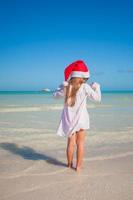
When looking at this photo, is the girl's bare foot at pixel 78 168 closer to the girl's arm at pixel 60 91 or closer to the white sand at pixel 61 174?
the white sand at pixel 61 174

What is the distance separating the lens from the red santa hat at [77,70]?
4467 mm

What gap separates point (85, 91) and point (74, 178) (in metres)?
1.47

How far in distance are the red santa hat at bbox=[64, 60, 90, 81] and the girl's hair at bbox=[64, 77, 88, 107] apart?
0.07m

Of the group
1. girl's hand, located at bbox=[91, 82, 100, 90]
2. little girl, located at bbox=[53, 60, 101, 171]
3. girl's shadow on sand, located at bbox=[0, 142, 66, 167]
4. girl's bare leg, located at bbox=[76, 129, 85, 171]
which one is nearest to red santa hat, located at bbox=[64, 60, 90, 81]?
little girl, located at bbox=[53, 60, 101, 171]

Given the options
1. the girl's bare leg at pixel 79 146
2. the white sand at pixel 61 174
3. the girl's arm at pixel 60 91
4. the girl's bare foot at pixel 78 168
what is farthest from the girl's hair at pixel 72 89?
the white sand at pixel 61 174

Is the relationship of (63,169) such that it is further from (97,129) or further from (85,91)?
(97,129)

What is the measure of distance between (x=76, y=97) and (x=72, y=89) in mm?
157

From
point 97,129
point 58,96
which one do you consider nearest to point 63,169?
point 58,96

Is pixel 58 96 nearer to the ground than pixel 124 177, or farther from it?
farther from it

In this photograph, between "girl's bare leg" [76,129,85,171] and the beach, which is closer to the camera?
the beach

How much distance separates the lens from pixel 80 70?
4469mm

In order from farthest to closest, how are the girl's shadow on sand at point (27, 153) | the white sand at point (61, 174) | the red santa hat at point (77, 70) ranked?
→ the girl's shadow on sand at point (27, 153), the red santa hat at point (77, 70), the white sand at point (61, 174)

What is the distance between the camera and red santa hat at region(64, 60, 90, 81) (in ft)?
14.7

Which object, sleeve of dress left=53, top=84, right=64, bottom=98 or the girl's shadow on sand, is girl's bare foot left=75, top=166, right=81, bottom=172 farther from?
sleeve of dress left=53, top=84, right=64, bottom=98
